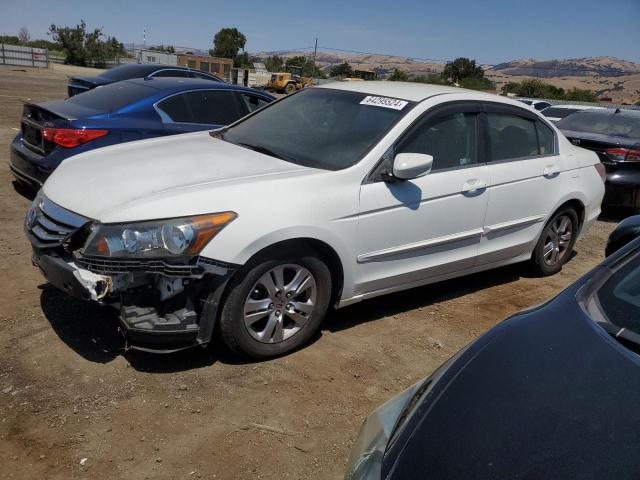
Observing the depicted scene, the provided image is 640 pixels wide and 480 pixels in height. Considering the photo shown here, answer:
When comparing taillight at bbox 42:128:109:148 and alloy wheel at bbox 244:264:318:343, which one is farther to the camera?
taillight at bbox 42:128:109:148

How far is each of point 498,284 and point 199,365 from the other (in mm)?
3047

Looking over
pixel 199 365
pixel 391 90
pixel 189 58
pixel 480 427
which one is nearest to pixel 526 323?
pixel 480 427

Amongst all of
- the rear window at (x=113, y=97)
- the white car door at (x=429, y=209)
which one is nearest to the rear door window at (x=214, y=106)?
the rear window at (x=113, y=97)

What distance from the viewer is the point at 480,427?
1.76 meters

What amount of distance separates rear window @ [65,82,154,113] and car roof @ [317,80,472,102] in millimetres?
2366

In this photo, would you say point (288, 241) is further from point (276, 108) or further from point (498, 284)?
point (498, 284)

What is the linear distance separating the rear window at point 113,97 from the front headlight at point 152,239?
10.8ft

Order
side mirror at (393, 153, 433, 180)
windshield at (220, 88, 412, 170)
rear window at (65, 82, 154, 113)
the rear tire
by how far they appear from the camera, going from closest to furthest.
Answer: side mirror at (393, 153, 433, 180)
windshield at (220, 88, 412, 170)
the rear tire
rear window at (65, 82, 154, 113)

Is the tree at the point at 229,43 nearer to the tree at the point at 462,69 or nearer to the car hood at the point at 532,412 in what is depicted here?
the tree at the point at 462,69

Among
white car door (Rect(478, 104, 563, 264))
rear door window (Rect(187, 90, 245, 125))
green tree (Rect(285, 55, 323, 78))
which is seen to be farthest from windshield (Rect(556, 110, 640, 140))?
green tree (Rect(285, 55, 323, 78))

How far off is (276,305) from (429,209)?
51.6 inches

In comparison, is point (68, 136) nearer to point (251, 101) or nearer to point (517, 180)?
point (251, 101)

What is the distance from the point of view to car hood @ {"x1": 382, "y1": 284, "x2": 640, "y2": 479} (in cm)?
158

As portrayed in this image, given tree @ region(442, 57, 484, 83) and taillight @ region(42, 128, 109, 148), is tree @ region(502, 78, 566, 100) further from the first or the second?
taillight @ region(42, 128, 109, 148)
